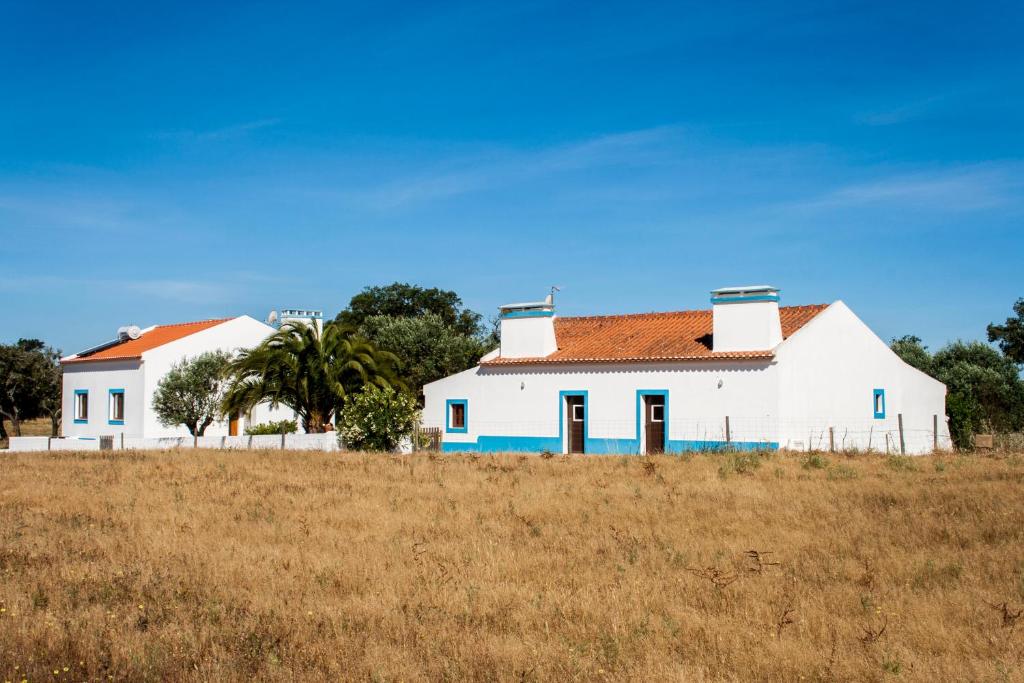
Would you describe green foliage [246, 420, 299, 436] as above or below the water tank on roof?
below

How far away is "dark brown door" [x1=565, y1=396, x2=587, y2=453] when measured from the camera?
104ft

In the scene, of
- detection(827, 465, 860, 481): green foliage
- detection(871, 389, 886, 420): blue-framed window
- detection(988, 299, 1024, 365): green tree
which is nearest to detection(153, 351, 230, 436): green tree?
detection(871, 389, 886, 420): blue-framed window

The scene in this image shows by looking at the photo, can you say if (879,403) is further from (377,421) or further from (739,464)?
(377,421)

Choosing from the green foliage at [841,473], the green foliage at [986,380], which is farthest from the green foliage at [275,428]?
the green foliage at [986,380]

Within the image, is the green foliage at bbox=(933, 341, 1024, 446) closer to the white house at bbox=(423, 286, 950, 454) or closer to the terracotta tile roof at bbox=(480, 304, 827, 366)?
the white house at bbox=(423, 286, 950, 454)

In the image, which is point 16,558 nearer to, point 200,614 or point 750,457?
point 200,614

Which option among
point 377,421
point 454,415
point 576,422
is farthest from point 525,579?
point 454,415

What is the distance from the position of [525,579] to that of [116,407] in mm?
33388

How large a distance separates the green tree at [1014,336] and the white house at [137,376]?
44.3m

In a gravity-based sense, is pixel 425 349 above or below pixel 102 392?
above

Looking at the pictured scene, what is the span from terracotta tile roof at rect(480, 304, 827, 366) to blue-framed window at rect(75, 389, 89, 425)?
18724 millimetres

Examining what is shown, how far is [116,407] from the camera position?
39.5 m

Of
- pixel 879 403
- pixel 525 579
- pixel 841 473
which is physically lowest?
pixel 525 579

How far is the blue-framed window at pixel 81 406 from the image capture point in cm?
4084
